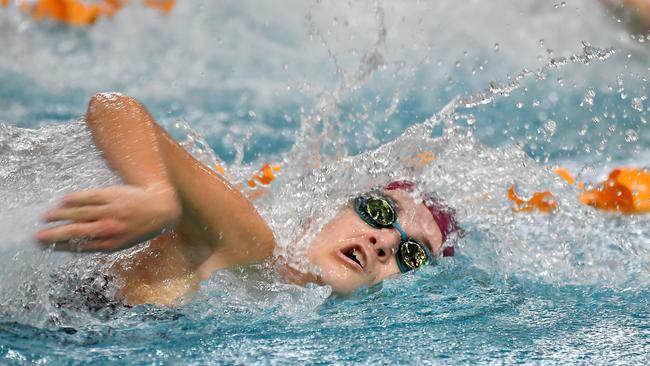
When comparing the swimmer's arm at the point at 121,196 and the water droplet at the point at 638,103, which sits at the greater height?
the swimmer's arm at the point at 121,196

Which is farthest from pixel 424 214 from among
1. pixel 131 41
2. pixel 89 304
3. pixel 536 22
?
pixel 536 22

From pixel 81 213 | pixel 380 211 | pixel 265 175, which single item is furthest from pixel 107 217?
pixel 265 175

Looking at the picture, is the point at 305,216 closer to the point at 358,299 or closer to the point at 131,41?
the point at 358,299

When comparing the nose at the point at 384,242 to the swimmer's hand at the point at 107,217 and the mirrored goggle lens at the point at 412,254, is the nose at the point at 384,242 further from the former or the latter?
the swimmer's hand at the point at 107,217

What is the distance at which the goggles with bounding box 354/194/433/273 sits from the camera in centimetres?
209

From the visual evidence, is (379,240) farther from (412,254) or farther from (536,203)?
(536,203)

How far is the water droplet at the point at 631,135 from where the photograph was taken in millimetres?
4156

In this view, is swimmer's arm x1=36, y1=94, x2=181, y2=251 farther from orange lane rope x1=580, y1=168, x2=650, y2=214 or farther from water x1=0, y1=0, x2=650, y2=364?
orange lane rope x1=580, y1=168, x2=650, y2=214

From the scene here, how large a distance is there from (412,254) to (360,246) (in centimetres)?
19

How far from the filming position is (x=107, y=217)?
1199 millimetres

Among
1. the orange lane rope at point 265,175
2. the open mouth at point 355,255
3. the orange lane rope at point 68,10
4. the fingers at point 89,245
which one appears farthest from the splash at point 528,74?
the orange lane rope at point 68,10

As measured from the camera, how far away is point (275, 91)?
13.2 ft

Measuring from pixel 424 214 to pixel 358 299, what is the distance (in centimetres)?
35

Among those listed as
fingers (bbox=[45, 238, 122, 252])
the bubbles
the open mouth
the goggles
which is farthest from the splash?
fingers (bbox=[45, 238, 122, 252])
